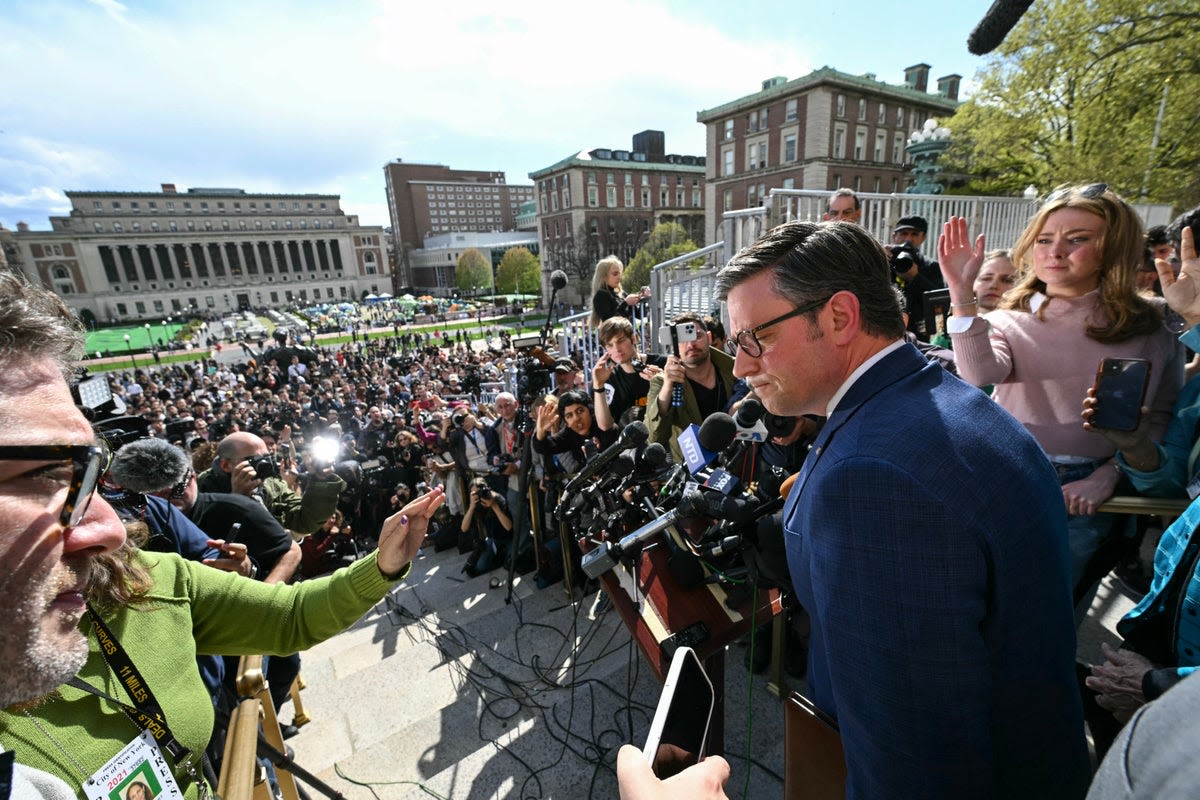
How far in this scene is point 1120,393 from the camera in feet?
7.02

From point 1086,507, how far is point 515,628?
168 inches

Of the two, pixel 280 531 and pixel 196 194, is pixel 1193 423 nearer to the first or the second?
pixel 280 531

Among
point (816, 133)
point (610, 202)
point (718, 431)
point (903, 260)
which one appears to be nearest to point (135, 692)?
point (718, 431)

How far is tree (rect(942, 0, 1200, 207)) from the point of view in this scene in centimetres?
1176

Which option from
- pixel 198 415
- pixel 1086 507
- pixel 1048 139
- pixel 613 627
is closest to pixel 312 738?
pixel 613 627

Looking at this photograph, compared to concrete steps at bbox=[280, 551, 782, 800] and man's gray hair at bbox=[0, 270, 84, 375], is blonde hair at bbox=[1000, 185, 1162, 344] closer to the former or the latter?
concrete steps at bbox=[280, 551, 782, 800]

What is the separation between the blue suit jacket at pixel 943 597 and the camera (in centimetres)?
107

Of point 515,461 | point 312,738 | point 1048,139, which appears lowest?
point 312,738

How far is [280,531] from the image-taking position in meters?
3.45

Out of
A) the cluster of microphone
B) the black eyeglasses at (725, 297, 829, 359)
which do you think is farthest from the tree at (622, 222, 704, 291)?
the black eyeglasses at (725, 297, 829, 359)

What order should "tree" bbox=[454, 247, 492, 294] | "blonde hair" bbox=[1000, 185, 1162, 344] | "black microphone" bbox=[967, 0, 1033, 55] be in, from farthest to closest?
"tree" bbox=[454, 247, 492, 294] < "blonde hair" bbox=[1000, 185, 1162, 344] < "black microphone" bbox=[967, 0, 1033, 55]

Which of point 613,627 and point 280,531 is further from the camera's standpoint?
point 613,627

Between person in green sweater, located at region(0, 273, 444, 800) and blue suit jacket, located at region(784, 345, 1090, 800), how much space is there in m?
1.76

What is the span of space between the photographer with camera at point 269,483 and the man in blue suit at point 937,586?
360cm
